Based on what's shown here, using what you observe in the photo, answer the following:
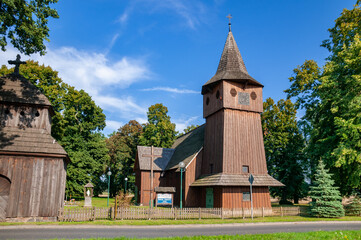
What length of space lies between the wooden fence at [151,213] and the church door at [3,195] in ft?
11.2

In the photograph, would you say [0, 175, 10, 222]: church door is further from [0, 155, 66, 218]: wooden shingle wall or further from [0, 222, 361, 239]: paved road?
[0, 222, 361, 239]: paved road

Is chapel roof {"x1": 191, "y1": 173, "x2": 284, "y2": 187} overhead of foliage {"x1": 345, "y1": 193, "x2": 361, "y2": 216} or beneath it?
overhead

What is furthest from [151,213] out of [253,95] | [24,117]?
[253,95]

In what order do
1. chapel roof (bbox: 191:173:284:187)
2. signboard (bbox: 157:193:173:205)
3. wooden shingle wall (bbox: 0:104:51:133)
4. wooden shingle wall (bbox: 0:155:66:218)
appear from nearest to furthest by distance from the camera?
wooden shingle wall (bbox: 0:155:66:218) < wooden shingle wall (bbox: 0:104:51:133) < signboard (bbox: 157:193:173:205) < chapel roof (bbox: 191:173:284:187)

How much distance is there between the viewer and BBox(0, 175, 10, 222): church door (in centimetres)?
1689

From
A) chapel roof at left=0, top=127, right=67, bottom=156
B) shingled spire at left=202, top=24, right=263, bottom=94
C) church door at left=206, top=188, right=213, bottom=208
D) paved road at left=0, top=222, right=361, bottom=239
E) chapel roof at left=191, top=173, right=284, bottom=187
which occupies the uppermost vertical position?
shingled spire at left=202, top=24, right=263, bottom=94

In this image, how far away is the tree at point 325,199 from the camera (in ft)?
73.0

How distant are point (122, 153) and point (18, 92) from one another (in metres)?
37.1

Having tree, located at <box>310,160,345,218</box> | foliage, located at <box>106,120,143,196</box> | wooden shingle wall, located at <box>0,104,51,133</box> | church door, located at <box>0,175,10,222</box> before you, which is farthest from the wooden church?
foliage, located at <box>106,120,143,196</box>

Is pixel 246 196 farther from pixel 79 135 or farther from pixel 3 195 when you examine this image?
pixel 79 135

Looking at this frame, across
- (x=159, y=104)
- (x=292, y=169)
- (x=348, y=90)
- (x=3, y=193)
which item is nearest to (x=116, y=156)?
(x=159, y=104)

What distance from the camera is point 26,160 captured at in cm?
1789

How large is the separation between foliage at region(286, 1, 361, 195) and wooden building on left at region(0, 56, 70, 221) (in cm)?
2263

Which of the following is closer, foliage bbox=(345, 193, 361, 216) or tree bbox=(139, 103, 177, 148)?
foliage bbox=(345, 193, 361, 216)
